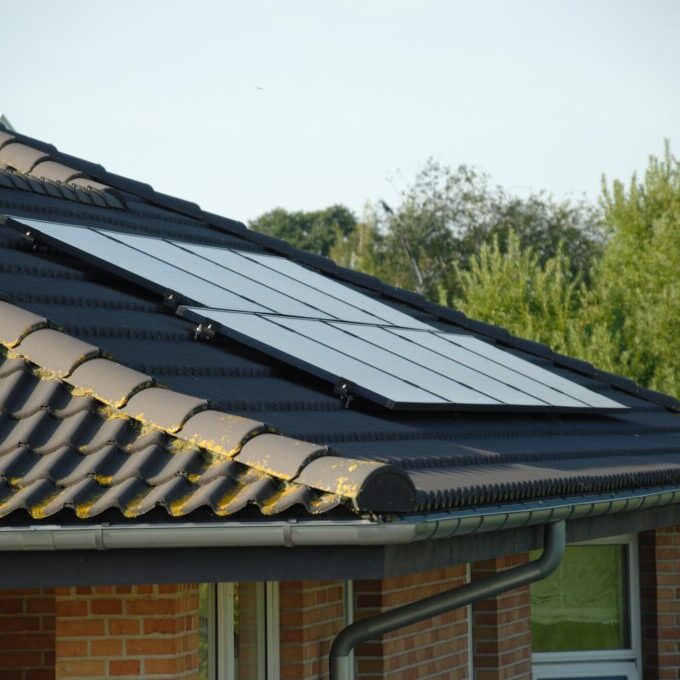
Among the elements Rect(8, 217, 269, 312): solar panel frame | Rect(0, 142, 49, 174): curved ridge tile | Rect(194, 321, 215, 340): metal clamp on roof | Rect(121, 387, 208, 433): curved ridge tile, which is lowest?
Rect(121, 387, 208, 433): curved ridge tile

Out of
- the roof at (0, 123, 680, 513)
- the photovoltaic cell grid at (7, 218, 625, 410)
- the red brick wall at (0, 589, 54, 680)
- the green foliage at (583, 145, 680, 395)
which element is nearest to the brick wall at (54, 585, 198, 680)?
the roof at (0, 123, 680, 513)

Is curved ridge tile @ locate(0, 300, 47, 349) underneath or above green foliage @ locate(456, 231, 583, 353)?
underneath

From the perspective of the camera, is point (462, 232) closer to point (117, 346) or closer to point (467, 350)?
point (467, 350)

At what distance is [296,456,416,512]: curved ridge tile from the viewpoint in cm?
410

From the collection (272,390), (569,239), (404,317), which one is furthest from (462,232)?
(272,390)

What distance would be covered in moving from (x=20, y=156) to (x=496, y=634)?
4.40 m

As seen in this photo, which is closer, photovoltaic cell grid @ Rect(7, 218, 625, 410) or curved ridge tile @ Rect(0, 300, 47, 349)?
curved ridge tile @ Rect(0, 300, 47, 349)

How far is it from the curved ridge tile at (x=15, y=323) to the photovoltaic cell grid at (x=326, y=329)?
117 centimetres

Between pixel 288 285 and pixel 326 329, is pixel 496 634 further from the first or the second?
pixel 288 285

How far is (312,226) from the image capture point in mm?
70812

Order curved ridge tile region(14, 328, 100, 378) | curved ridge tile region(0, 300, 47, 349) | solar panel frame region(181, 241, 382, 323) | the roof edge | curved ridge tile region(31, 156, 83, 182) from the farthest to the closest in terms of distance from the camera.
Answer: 1. the roof edge
2. curved ridge tile region(31, 156, 83, 182)
3. solar panel frame region(181, 241, 382, 323)
4. curved ridge tile region(0, 300, 47, 349)
5. curved ridge tile region(14, 328, 100, 378)

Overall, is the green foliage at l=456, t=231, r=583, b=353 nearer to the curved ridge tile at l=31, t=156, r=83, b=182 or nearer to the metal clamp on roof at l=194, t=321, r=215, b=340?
the curved ridge tile at l=31, t=156, r=83, b=182

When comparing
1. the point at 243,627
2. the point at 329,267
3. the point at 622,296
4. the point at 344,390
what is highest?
the point at 622,296

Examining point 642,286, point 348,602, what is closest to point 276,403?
point 348,602
